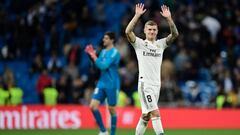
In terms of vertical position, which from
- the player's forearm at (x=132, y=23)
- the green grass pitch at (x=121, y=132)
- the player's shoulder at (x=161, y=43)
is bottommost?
the green grass pitch at (x=121, y=132)

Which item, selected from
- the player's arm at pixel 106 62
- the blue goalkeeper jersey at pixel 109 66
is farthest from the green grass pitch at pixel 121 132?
the player's arm at pixel 106 62

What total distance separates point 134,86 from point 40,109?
12.1 feet

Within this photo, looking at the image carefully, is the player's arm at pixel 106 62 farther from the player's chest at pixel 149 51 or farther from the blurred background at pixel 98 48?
the blurred background at pixel 98 48

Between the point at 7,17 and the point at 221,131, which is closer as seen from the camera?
the point at 221,131

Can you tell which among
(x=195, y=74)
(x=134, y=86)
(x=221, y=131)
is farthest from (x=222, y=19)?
(x=221, y=131)

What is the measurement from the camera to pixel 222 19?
2659cm

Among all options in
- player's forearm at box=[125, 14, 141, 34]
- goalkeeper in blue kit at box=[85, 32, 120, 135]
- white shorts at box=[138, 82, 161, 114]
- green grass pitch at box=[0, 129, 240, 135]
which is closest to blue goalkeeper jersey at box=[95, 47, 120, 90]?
goalkeeper in blue kit at box=[85, 32, 120, 135]

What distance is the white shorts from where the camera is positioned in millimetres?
13070

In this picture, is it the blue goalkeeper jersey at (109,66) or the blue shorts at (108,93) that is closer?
the blue goalkeeper jersey at (109,66)

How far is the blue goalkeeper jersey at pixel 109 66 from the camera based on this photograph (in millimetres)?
16172

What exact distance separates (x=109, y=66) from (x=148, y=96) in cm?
331

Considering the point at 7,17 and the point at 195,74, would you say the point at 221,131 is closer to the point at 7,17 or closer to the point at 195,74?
the point at 195,74

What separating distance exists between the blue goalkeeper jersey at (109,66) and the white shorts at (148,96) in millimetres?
3092

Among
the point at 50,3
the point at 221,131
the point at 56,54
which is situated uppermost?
the point at 50,3
